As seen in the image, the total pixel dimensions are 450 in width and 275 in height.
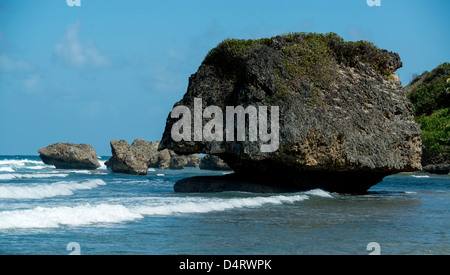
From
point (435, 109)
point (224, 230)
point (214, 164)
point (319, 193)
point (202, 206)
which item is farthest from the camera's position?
point (214, 164)

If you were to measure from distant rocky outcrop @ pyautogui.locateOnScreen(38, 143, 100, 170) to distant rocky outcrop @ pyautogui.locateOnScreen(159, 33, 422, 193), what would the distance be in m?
38.5

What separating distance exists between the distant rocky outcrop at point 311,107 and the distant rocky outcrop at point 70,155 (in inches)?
1515

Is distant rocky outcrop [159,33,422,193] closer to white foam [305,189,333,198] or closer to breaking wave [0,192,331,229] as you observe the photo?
white foam [305,189,333,198]

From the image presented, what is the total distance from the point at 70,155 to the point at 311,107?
43.5m

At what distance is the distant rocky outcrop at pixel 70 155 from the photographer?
56.7 meters

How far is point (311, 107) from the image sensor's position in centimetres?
1902

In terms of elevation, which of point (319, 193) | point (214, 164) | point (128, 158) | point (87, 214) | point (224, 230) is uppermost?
point (128, 158)

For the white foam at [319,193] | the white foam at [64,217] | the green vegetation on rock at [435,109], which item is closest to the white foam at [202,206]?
the white foam at [64,217]

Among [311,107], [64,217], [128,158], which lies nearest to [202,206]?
[64,217]

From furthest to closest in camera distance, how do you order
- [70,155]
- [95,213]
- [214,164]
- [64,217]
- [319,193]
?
[214,164] → [70,155] → [319,193] → [95,213] → [64,217]

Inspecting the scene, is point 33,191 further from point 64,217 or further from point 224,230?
point 224,230

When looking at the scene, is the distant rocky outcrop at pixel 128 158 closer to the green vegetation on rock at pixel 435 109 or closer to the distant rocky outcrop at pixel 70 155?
the distant rocky outcrop at pixel 70 155

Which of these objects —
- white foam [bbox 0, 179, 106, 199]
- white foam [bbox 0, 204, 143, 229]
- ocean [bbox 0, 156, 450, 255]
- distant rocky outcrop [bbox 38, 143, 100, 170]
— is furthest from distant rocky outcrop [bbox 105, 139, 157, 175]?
white foam [bbox 0, 204, 143, 229]
